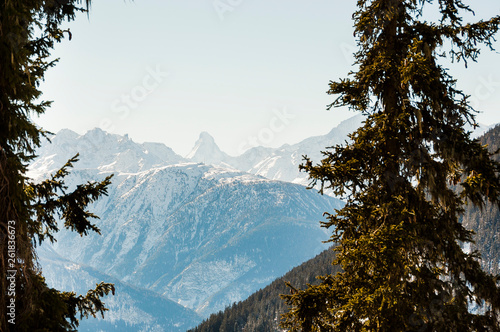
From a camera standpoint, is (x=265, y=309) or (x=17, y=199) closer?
(x=17, y=199)

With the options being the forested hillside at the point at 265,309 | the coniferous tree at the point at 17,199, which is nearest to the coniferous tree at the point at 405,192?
the coniferous tree at the point at 17,199

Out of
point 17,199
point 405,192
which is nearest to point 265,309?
point 405,192

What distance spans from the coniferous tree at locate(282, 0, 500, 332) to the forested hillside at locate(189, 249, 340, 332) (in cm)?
15290

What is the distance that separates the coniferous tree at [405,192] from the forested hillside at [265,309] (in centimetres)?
15290

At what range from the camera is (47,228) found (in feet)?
28.0

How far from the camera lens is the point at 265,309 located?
561 feet

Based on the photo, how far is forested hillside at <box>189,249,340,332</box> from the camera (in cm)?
15962

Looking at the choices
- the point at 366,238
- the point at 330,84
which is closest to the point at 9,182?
the point at 366,238

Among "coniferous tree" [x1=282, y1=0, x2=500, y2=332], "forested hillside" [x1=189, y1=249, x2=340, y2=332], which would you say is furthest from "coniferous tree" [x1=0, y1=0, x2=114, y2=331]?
"forested hillside" [x1=189, y1=249, x2=340, y2=332]

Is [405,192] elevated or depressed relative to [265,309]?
elevated

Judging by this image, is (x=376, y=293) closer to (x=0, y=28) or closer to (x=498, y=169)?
(x=498, y=169)

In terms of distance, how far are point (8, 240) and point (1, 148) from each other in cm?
116

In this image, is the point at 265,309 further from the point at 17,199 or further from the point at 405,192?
the point at 17,199

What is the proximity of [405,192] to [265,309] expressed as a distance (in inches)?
6748
